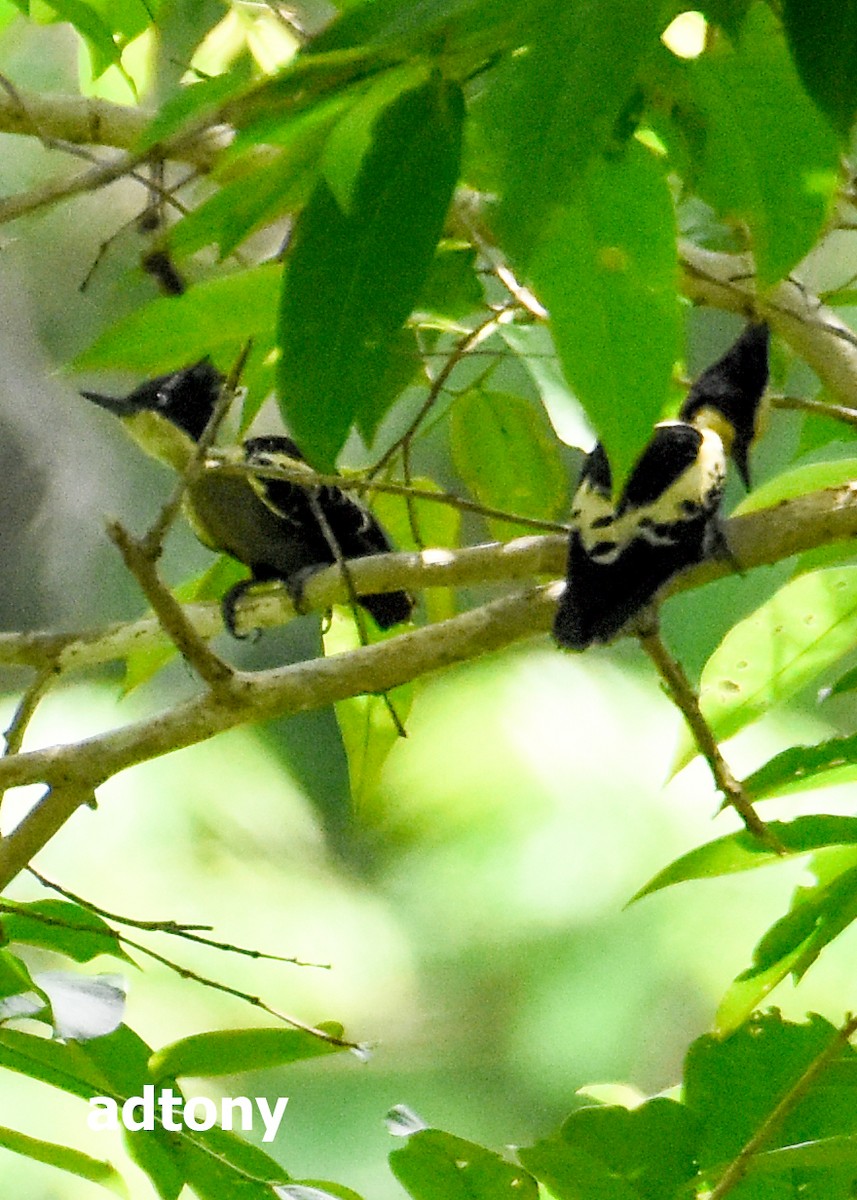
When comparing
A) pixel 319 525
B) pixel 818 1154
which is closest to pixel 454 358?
pixel 818 1154

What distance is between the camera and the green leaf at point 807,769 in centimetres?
77

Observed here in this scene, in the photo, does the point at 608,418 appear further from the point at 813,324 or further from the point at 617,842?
the point at 617,842

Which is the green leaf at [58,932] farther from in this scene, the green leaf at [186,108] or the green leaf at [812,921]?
the green leaf at [186,108]

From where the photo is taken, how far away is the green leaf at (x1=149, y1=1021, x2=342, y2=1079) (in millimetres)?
755

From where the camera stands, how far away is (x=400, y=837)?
2.84 metres

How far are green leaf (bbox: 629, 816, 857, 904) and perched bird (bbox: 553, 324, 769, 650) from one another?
0.39 m

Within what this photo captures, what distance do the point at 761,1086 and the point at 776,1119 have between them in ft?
0.43

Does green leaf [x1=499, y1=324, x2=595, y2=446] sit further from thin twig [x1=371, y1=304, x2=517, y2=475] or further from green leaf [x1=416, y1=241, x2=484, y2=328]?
green leaf [x1=416, y1=241, x2=484, y2=328]

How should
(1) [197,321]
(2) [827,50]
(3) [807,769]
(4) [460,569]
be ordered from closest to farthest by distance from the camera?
1. (2) [827,50]
2. (1) [197,321]
3. (3) [807,769]
4. (4) [460,569]

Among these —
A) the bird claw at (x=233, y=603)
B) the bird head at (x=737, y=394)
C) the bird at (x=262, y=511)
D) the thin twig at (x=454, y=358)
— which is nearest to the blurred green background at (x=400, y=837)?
the bird at (x=262, y=511)

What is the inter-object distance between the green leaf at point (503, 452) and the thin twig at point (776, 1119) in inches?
27.0

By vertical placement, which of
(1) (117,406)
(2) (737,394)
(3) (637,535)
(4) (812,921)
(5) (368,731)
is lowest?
(4) (812,921)

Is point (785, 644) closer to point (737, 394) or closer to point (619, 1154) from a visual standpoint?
point (619, 1154)

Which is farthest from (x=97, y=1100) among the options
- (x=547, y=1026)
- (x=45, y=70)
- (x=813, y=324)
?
(x=45, y=70)
